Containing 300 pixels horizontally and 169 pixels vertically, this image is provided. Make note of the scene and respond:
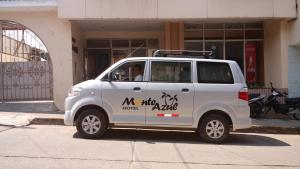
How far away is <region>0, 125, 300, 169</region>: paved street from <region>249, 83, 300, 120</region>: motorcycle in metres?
3.09

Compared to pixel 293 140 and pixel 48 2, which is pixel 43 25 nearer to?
pixel 48 2

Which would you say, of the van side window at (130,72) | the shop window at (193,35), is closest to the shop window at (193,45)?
the shop window at (193,35)

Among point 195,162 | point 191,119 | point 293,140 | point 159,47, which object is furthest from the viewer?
point 159,47

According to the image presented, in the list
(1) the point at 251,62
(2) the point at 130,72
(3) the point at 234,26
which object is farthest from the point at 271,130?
(3) the point at 234,26

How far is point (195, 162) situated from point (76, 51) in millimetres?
10224

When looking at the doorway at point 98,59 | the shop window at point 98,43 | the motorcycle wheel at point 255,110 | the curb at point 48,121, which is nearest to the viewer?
the curb at point 48,121

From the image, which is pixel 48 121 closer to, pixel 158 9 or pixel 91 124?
pixel 91 124

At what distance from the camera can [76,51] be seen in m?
17.2

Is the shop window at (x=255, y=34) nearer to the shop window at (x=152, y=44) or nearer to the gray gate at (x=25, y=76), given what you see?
the shop window at (x=152, y=44)

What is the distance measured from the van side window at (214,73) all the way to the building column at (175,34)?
23.5ft

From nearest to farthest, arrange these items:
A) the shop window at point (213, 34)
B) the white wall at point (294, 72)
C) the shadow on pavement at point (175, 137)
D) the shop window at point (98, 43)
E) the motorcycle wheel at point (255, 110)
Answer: the shadow on pavement at point (175, 137) → the motorcycle wheel at point (255, 110) → the white wall at point (294, 72) → the shop window at point (213, 34) → the shop window at point (98, 43)

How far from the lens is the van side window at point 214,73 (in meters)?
10.4

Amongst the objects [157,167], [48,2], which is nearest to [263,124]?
[157,167]

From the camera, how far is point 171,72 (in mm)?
10359
